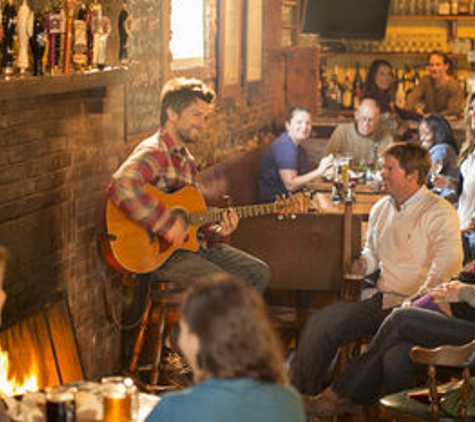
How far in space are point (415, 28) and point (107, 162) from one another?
25.7 ft

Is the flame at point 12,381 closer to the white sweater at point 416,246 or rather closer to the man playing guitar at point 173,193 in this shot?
the man playing guitar at point 173,193

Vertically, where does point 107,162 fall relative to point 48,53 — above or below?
below

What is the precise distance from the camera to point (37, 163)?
15.1ft

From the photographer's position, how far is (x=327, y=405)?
4867 millimetres

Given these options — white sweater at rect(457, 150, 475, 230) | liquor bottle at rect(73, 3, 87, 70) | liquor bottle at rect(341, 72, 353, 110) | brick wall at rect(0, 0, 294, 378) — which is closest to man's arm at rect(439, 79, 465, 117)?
liquor bottle at rect(341, 72, 353, 110)

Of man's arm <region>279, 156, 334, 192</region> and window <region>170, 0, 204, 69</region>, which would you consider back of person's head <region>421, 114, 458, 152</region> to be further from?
window <region>170, 0, 204, 69</region>

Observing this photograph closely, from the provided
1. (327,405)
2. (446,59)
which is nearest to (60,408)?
(327,405)

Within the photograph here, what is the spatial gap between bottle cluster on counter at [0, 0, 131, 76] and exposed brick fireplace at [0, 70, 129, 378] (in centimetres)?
7

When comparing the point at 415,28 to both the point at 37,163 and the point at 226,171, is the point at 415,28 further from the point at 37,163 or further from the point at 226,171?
the point at 37,163

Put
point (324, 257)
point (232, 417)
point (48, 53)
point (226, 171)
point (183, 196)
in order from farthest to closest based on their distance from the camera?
1. point (226, 171)
2. point (324, 257)
3. point (183, 196)
4. point (48, 53)
5. point (232, 417)

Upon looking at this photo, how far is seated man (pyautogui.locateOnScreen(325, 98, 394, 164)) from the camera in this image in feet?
27.6

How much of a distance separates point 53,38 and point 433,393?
198 cm

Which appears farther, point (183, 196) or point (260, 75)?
point (260, 75)

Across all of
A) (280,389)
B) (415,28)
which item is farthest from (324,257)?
(415,28)
